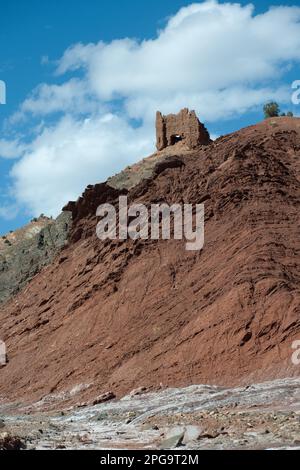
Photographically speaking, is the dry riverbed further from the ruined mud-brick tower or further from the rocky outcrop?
the ruined mud-brick tower

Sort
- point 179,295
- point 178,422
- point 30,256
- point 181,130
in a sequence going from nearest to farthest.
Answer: point 178,422, point 179,295, point 30,256, point 181,130

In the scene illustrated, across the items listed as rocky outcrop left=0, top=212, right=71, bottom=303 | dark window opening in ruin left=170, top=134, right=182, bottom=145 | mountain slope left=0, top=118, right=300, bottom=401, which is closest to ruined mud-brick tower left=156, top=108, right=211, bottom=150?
dark window opening in ruin left=170, top=134, right=182, bottom=145

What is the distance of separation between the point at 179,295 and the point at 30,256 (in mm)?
18424

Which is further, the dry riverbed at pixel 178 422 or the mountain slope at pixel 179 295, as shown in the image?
the mountain slope at pixel 179 295

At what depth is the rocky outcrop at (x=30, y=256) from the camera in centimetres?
4103

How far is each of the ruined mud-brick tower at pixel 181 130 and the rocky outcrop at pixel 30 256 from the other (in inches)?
358

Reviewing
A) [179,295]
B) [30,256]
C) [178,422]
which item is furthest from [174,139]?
[178,422]

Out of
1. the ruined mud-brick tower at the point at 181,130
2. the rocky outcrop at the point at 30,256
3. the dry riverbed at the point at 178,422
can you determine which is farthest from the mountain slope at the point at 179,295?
the ruined mud-brick tower at the point at 181,130

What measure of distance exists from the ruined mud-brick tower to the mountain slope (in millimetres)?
8681

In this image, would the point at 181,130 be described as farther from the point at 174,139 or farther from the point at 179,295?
the point at 179,295

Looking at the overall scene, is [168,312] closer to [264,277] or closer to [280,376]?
[264,277]

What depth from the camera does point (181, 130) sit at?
49156mm

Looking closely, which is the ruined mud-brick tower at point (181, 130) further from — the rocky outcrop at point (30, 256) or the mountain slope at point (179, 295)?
the rocky outcrop at point (30, 256)
